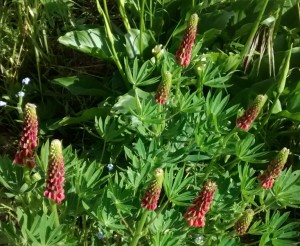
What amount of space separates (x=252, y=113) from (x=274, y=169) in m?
0.19

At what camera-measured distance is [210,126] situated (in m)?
1.97

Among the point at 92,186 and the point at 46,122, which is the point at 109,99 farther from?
the point at 92,186

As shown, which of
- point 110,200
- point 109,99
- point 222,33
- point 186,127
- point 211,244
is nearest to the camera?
point 110,200

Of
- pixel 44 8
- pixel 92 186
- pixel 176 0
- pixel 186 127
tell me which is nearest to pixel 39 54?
pixel 44 8

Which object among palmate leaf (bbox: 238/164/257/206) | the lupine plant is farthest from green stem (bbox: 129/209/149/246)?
palmate leaf (bbox: 238/164/257/206)

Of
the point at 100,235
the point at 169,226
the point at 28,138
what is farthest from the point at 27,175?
the point at 169,226

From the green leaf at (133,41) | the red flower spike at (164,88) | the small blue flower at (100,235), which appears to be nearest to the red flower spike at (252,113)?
the red flower spike at (164,88)

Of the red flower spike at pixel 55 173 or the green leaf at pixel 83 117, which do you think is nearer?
the red flower spike at pixel 55 173

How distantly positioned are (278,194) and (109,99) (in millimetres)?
805

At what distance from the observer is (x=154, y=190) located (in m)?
1.57

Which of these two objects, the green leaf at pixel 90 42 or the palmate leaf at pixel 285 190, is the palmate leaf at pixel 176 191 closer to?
the palmate leaf at pixel 285 190

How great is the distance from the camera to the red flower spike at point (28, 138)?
5.24 ft

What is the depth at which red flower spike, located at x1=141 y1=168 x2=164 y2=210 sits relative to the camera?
5.11ft

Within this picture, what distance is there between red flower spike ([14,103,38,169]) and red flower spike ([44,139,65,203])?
0.11m
